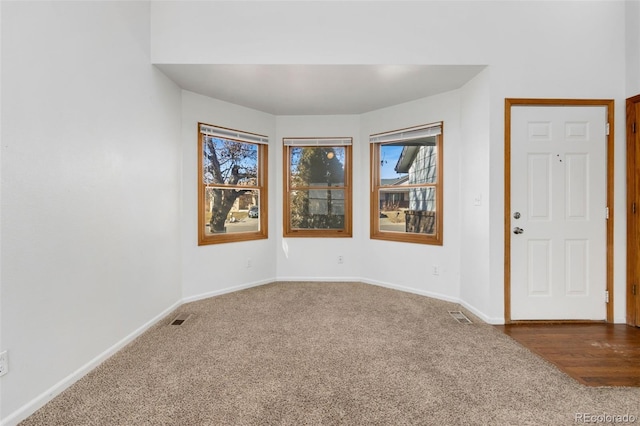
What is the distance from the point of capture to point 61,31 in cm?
180

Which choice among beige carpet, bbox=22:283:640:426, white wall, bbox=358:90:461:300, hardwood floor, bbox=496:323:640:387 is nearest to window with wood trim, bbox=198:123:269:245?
beige carpet, bbox=22:283:640:426

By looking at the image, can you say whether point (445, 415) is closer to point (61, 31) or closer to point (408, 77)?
point (408, 77)

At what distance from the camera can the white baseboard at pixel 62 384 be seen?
1.53 meters

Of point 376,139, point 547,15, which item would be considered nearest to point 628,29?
point 547,15

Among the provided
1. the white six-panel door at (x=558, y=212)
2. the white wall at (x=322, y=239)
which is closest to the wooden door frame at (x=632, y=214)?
the white six-panel door at (x=558, y=212)

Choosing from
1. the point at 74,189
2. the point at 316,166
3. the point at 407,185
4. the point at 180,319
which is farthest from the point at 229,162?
the point at 407,185

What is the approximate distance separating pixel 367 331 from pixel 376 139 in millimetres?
2544

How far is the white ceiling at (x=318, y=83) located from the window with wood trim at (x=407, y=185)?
1.62ft

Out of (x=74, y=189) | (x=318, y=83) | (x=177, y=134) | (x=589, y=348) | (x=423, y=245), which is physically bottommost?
(x=589, y=348)

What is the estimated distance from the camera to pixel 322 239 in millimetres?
4309

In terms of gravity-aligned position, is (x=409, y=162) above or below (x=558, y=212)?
above

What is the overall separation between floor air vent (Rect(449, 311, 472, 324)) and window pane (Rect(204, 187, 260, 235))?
2.62m

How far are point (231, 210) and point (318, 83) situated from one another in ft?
6.22

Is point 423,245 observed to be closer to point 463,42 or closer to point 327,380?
point 463,42
